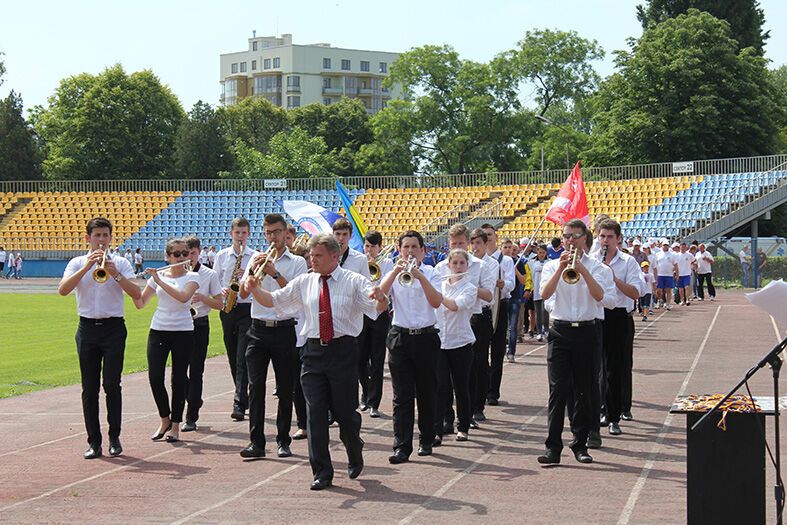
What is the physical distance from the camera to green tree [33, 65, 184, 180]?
7575 cm

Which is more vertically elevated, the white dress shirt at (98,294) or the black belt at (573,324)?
the white dress shirt at (98,294)

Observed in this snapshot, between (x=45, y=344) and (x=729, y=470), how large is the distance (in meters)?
17.5

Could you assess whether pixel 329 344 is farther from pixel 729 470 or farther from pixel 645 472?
pixel 729 470

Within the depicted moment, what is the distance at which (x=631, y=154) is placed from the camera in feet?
194

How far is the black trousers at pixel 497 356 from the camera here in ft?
45.0

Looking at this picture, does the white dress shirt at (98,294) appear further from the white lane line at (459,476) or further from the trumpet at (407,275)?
the white lane line at (459,476)

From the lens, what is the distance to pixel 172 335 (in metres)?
11.3

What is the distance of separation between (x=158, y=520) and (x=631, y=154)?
2113 inches

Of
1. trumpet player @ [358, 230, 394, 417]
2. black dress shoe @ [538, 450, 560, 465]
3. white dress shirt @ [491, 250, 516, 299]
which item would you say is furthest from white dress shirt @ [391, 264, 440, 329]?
white dress shirt @ [491, 250, 516, 299]

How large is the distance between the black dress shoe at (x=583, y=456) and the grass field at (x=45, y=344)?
27.1 feet

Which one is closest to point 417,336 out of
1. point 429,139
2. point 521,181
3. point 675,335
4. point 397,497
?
point 397,497

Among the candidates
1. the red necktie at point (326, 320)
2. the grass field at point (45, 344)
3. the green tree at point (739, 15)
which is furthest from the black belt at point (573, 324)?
the green tree at point (739, 15)

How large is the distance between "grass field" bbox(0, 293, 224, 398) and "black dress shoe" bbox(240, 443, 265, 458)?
596 cm

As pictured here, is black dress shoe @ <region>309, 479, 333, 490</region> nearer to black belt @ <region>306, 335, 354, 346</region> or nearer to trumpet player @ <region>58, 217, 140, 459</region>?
black belt @ <region>306, 335, 354, 346</region>
